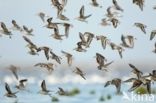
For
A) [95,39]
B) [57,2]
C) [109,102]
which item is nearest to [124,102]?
[109,102]

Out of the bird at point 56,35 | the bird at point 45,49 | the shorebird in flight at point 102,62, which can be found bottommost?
the shorebird in flight at point 102,62

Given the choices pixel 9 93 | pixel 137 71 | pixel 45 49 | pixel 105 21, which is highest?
pixel 105 21

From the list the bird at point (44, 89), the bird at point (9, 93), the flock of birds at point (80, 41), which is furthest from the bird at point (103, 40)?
the bird at point (9, 93)

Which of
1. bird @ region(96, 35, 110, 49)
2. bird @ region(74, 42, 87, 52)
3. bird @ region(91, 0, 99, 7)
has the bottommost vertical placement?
bird @ region(74, 42, 87, 52)

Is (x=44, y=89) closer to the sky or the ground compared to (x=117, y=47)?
closer to the ground

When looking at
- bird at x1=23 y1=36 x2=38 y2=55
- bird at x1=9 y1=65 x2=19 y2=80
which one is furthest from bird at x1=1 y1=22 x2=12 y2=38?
bird at x1=9 y1=65 x2=19 y2=80

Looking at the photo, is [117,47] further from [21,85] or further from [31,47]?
[21,85]

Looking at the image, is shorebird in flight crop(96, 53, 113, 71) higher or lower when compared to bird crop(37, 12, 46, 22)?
lower

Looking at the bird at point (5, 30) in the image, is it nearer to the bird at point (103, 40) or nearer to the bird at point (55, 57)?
the bird at point (55, 57)

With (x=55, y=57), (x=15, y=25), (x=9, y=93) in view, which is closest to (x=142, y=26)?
(x=55, y=57)

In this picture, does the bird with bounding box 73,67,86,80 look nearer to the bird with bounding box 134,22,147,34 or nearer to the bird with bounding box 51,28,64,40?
the bird with bounding box 51,28,64,40

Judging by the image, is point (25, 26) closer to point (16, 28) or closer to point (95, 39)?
point (16, 28)

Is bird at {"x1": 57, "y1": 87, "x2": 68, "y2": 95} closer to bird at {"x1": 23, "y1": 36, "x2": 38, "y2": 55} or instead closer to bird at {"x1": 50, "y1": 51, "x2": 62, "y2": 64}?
bird at {"x1": 50, "y1": 51, "x2": 62, "y2": 64}

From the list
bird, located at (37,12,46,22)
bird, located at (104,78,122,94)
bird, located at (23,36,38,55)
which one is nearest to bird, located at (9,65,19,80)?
bird, located at (23,36,38,55)
